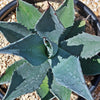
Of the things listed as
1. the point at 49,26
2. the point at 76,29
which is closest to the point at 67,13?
the point at 76,29

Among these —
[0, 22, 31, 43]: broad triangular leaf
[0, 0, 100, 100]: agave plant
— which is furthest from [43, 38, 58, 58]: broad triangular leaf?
[0, 22, 31, 43]: broad triangular leaf

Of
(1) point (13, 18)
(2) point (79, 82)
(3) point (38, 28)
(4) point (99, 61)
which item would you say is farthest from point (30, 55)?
(1) point (13, 18)

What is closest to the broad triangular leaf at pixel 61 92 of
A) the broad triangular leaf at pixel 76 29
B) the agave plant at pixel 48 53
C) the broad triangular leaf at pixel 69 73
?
the agave plant at pixel 48 53

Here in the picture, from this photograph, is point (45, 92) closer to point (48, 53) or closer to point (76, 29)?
point (48, 53)

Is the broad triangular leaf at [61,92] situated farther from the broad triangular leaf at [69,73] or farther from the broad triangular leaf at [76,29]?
the broad triangular leaf at [76,29]

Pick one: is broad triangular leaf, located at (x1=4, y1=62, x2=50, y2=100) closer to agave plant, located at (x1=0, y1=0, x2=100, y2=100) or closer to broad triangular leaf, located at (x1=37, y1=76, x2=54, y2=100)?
agave plant, located at (x1=0, y1=0, x2=100, y2=100)

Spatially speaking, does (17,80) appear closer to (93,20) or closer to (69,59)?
(69,59)
